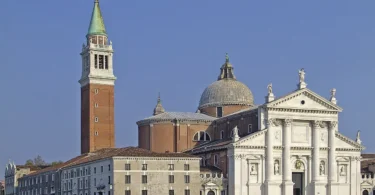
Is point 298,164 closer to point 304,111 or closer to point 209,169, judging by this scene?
point 304,111

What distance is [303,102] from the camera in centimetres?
6625

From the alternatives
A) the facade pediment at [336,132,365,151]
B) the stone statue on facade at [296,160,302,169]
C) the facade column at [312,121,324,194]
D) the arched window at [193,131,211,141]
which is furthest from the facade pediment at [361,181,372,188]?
the arched window at [193,131,211,141]

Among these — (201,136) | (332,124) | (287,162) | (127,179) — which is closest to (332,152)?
(332,124)

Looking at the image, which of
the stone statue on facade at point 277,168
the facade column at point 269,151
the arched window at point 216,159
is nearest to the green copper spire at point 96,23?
the arched window at point 216,159

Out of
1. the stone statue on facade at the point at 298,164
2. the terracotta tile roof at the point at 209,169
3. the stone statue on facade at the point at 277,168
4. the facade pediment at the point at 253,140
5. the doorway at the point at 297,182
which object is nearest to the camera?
the facade pediment at the point at 253,140

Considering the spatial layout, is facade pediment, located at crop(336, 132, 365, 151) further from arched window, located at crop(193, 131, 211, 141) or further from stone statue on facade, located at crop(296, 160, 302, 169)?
arched window, located at crop(193, 131, 211, 141)

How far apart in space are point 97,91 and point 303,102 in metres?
22.6

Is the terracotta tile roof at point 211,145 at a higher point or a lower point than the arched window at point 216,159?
higher

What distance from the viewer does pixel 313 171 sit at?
66.8 m

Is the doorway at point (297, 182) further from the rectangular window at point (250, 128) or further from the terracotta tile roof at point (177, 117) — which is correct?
the terracotta tile roof at point (177, 117)

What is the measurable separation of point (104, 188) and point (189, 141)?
1580 centimetres

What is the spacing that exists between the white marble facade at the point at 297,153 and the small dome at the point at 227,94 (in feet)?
43.4

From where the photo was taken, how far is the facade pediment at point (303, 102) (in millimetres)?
65375

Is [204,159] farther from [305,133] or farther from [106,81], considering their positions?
[106,81]
